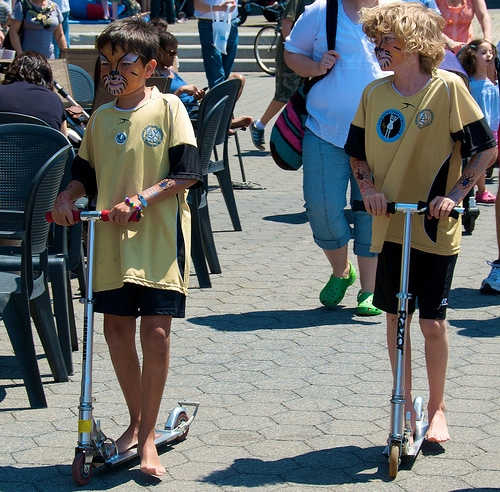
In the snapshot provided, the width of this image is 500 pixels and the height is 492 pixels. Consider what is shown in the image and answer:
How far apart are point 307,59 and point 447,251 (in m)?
2.13

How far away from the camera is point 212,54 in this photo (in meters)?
11.4

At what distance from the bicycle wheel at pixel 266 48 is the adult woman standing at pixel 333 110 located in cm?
1314

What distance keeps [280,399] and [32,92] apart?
3.02 m

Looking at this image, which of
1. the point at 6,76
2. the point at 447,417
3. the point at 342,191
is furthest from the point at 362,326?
the point at 6,76

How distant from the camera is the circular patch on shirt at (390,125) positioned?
11.1 ft

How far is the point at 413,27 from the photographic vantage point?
330 centimetres

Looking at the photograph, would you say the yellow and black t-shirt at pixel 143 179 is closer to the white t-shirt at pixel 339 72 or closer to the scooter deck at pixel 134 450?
the scooter deck at pixel 134 450

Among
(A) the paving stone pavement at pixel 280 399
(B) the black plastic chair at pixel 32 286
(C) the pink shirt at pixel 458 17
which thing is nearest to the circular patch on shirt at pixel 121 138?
(B) the black plastic chair at pixel 32 286

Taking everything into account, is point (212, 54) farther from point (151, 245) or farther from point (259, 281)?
point (151, 245)

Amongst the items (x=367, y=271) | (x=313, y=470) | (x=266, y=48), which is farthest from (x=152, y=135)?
(x=266, y=48)

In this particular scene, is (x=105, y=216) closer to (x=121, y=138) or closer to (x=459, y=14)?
(x=121, y=138)

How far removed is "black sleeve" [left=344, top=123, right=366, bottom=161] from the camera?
140 inches

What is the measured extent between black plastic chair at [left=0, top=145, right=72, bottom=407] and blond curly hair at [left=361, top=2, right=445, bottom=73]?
1.61 meters

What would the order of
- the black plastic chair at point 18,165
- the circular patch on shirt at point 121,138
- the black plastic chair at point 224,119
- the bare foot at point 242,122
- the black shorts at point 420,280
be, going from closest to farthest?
1. the circular patch on shirt at point 121,138
2. the black shorts at point 420,280
3. the black plastic chair at point 18,165
4. the black plastic chair at point 224,119
5. the bare foot at point 242,122
